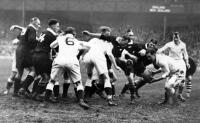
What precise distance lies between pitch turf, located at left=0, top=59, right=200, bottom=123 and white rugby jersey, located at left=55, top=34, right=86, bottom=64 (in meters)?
1.27

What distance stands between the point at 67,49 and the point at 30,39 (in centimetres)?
147

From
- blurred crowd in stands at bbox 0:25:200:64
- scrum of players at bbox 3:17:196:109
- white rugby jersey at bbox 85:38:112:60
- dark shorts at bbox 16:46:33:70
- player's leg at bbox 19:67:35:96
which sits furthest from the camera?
blurred crowd in stands at bbox 0:25:200:64

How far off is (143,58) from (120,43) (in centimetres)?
95

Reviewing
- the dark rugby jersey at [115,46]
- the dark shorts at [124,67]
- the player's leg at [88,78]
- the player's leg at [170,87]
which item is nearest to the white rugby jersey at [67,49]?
the player's leg at [88,78]

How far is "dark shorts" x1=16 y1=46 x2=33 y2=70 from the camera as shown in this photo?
11.3 metres

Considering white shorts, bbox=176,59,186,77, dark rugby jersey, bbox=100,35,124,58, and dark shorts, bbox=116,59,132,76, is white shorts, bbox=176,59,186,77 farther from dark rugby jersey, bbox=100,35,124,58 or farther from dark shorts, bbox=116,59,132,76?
dark rugby jersey, bbox=100,35,124,58

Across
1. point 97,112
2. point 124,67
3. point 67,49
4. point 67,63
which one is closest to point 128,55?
point 124,67

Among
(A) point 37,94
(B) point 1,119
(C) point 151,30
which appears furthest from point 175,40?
(C) point 151,30

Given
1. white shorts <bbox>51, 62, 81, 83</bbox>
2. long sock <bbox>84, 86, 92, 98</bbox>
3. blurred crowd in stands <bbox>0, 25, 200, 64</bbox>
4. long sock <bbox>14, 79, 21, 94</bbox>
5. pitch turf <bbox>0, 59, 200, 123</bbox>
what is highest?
blurred crowd in stands <bbox>0, 25, 200, 64</bbox>

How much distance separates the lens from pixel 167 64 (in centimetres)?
1149

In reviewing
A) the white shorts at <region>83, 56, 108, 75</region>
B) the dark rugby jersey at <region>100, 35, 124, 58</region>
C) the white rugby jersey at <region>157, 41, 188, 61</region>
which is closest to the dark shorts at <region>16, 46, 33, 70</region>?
the white shorts at <region>83, 56, 108, 75</region>

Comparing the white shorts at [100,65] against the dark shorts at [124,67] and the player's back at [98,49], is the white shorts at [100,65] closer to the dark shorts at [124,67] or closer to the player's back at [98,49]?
the player's back at [98,49]

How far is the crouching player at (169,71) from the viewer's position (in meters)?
11.2

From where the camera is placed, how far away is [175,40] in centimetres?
1263
